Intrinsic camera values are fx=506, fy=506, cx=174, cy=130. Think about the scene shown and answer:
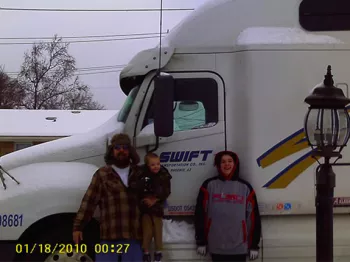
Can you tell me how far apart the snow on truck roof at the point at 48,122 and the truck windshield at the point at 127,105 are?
59.6 ft

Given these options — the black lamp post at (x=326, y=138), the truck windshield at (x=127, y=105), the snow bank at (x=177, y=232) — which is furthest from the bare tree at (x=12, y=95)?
the black lamp post at (x=326, y=138)

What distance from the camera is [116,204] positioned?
201 inches

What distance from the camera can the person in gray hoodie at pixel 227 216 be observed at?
17.1ft

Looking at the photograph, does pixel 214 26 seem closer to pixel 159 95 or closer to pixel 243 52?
pixel 243 52

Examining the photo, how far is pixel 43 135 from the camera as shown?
23.5 metres

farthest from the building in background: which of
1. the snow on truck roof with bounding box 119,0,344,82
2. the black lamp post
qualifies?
the black lamp post

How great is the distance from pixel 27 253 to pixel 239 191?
2320 mm

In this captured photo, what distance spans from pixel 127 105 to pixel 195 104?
83 centimetres

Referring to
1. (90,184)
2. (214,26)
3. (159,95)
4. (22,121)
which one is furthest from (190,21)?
(22,121)

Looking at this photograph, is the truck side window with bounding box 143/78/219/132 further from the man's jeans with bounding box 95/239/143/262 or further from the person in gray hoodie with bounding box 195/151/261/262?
the man's jeans with bounding box 95/239/143/262

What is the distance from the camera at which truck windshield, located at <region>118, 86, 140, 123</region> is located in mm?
5793

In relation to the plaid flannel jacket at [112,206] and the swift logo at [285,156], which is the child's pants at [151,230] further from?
the swift logo at [285,156]

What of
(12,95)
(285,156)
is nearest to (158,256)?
(285,156)

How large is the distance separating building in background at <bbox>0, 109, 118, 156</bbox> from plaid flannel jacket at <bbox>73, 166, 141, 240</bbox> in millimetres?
14944
